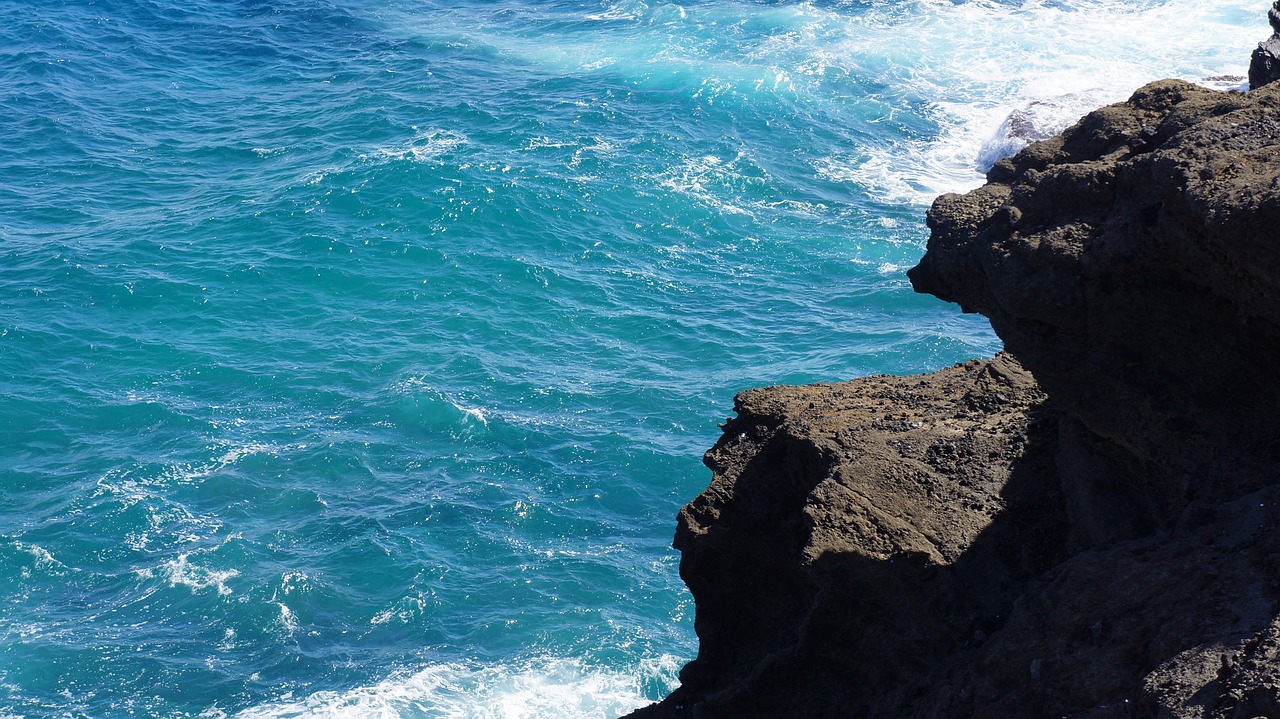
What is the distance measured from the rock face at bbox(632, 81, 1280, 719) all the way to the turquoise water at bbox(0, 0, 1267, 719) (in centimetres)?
906

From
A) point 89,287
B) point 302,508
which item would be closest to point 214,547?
point 302,508

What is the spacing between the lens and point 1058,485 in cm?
945

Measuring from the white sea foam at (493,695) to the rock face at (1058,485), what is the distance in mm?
7699

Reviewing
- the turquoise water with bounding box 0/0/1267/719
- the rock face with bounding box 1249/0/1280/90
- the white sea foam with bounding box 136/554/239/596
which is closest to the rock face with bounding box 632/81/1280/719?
the rock face with bounding box 1249/0/1280/90

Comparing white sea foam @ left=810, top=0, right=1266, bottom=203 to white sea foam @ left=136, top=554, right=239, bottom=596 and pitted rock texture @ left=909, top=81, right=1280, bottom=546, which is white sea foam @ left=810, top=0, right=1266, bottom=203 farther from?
pitted rock texture @ left=909, top=81, right=1280, bottom=546

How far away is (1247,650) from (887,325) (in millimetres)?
23860

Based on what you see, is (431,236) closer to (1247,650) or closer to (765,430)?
(765,430)

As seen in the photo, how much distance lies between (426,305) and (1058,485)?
76.8ft

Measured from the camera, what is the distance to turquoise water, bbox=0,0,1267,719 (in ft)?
66.0

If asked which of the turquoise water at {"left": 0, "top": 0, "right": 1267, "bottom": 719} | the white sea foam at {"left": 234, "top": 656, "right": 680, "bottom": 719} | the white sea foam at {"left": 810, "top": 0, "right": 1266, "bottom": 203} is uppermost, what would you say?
the white sea foam at {"left": 810, "top": 0, "right": 1266, "bottom": 203}

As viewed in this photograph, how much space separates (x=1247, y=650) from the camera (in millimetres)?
6062

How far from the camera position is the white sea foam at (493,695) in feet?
59.3

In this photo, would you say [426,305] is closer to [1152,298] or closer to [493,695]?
[493,695]

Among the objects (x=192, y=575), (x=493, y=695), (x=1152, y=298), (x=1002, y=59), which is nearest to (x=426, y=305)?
(x=192, y=575)
